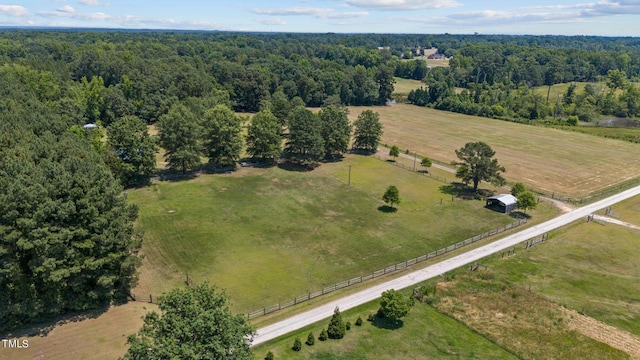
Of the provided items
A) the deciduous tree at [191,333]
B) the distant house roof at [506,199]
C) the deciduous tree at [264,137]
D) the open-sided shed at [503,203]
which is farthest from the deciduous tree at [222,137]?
the deciduous tree at [191,333]

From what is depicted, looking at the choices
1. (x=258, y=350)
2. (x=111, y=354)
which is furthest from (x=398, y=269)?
(x=111, y=354)

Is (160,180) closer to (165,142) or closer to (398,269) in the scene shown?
(165,142)

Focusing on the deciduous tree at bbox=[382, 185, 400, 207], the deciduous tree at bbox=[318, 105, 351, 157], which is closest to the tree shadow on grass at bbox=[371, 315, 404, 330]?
the deciduous tree at bbox=[382, 185, 400, 207]

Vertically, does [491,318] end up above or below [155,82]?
below

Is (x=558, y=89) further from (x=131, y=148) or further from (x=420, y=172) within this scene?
(x=131, y=148)

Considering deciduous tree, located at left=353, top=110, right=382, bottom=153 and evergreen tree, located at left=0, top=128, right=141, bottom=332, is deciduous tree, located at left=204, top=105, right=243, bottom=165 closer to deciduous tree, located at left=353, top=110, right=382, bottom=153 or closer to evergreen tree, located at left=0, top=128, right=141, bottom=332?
deciduous tree, located at left=353, top=110, right=382, bottom=153

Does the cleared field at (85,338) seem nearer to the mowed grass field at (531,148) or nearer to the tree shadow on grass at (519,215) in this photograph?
the tree shadow on grass at (519,215)
